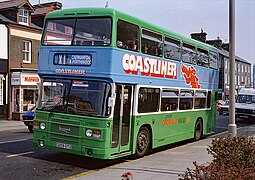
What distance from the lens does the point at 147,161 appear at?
10.6 m

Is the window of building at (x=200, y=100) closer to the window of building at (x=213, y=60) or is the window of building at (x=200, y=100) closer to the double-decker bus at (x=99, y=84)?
the window of building at (x=213, y=60)

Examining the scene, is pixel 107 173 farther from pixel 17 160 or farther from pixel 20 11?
pixel 20 11

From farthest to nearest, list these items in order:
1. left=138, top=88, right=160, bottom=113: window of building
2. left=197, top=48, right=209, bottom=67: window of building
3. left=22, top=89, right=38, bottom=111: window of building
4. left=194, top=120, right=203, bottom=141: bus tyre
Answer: left=22, top=89, right=38, bottom=111: window of building, left=194, top=120, right=203, bottom=141: bus tyre, left=197, top=48, right=209, bottom=67: window of building, left=138, top=88, right=160, bottom=113: window of building

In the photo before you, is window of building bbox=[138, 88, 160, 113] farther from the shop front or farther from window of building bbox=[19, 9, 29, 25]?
window of building bbox=[19, 9, 29, 25]

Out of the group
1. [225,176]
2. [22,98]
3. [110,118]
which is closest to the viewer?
[225,176]

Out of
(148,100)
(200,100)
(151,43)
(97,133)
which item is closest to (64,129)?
(97,133)

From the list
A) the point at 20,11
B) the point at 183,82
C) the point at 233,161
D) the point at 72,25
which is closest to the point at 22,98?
the point at 20,11

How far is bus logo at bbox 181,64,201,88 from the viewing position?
13.8 m

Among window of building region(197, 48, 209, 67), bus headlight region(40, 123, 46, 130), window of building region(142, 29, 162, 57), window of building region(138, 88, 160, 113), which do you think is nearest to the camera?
bus headlight region(40, 123, 46, 130)

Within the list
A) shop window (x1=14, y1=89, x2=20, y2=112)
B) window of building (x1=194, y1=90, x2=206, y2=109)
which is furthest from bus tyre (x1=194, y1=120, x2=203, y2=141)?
shop window (x1=14, y1=89, x2=20, y2=112)

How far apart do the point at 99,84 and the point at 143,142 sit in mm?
2758

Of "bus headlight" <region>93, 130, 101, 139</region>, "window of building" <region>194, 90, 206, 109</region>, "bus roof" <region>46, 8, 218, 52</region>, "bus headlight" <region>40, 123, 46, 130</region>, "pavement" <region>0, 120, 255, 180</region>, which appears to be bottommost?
"pavement" <region>0, 120, 255, 180</region>

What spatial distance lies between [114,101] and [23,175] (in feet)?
9.29

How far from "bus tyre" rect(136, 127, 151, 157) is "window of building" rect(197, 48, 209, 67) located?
204 inches
